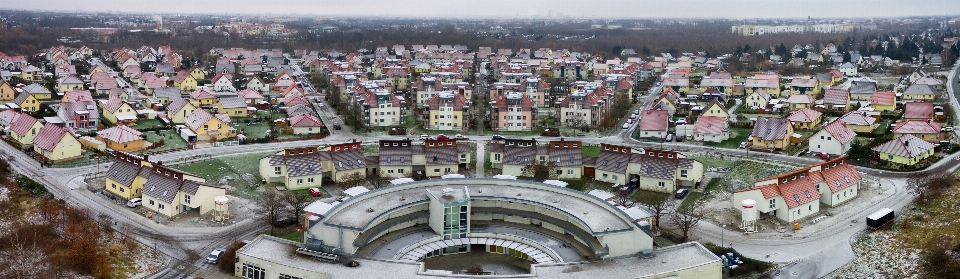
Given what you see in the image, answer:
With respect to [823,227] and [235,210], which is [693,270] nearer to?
[823,227]

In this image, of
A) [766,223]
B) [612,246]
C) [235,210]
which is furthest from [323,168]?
[766,223]

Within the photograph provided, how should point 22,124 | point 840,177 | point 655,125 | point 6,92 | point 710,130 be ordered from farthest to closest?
point 6,92 → point 655,125 → point 710,130 → point 22,124 → point 840,177

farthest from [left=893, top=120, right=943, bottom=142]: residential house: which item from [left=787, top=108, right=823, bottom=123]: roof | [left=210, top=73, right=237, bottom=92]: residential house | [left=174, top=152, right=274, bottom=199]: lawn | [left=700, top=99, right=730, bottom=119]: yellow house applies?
[left=210, top=73, right=237, bottom=92]: residential house

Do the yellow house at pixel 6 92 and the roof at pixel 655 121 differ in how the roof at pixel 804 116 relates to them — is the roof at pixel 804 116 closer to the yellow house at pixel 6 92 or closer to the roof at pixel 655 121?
the roof at pixel 655 121

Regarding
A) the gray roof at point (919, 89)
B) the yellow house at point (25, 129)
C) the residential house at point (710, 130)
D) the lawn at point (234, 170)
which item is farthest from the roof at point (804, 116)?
the yellow house at point (25, 129)

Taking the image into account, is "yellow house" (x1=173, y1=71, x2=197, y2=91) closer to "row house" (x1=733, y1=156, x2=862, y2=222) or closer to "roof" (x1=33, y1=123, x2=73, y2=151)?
"roof" (x1=33, y1=123, x2=73, y2=151)

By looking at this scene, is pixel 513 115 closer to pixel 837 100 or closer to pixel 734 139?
pixel 734 139

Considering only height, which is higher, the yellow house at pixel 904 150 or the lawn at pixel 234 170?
the yellow house at pixel 904 150

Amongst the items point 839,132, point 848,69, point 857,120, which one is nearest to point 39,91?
point 839,132
